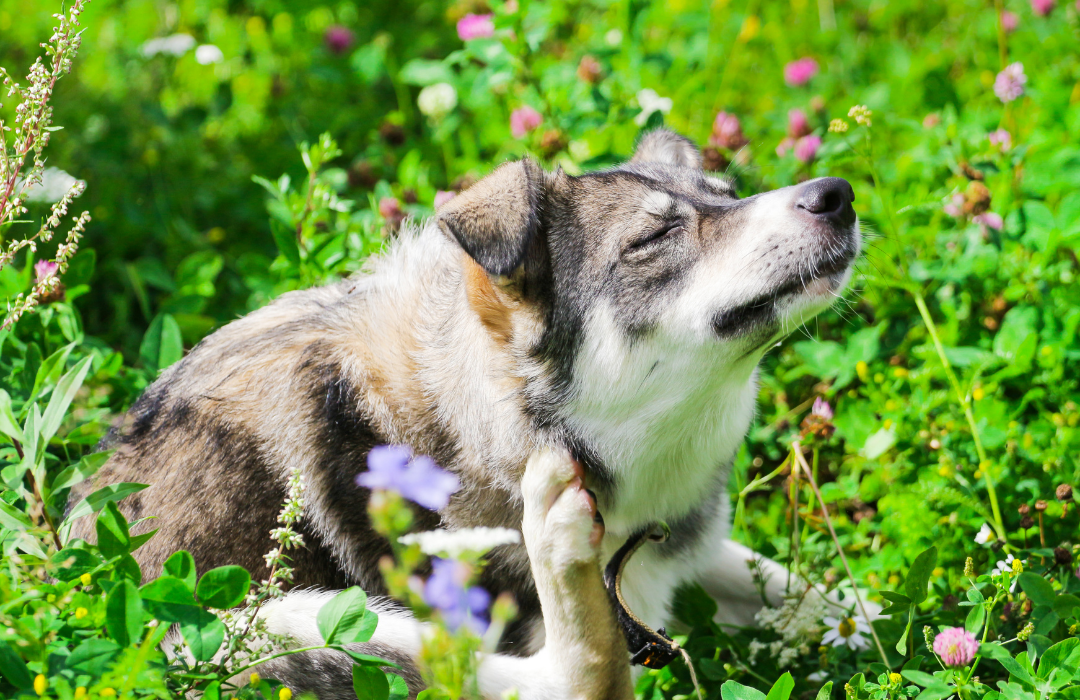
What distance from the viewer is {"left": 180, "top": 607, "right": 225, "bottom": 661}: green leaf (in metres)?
1.86

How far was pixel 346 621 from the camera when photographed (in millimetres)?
1969

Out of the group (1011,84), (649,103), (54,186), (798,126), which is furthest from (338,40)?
(1011,84)

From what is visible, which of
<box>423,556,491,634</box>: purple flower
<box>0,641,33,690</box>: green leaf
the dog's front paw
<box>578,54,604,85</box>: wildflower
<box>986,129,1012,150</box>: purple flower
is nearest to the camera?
<box>423,556,491,634</box>: purple flower

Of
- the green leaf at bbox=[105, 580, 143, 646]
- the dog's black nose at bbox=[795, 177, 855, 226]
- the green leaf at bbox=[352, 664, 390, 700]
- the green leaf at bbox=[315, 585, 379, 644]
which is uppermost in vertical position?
the dog's black nose at bbox=[795, 177, 855, 226]

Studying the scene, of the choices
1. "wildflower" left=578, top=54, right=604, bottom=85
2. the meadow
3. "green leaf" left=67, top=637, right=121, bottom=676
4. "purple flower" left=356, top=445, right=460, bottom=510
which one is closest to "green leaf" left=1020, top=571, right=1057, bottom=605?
the meadow

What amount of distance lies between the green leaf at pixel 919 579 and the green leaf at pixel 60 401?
2.06m

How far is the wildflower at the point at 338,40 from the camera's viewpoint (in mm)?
5551

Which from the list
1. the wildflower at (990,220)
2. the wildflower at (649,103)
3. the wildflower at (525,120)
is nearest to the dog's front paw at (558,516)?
the wildflower at (990,220)

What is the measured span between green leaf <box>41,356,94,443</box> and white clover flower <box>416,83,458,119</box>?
2.82 m

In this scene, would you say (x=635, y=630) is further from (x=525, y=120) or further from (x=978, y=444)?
(x=525, y=120)

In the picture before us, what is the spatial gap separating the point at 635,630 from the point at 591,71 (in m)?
2.81

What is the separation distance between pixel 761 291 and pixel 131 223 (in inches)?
135

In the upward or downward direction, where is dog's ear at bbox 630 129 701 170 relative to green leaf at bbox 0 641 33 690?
upward

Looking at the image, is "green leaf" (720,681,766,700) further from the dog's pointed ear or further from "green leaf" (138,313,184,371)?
"green leaf" (138,313,184,371)
